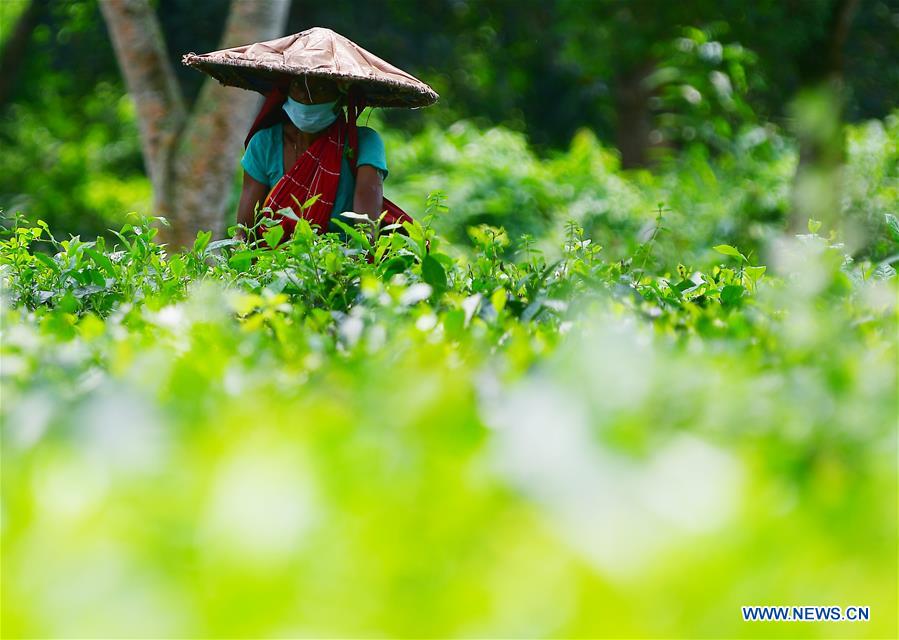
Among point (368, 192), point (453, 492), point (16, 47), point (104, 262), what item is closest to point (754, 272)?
point (368, 192)

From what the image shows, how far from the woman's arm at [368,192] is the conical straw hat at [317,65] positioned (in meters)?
0.36

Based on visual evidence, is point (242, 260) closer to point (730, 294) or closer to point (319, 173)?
point (730, 294)

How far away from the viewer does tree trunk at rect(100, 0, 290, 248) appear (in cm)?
825

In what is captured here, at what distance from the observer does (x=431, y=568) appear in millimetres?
1280

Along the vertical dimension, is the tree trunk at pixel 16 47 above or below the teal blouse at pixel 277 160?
above

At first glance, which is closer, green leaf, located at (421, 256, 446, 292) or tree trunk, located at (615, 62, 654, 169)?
green leaf, located at (421, 256, 446, 292)

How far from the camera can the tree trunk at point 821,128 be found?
227cm

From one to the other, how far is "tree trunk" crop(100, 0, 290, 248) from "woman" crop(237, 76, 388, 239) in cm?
333

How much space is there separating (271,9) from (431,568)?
7466 mm

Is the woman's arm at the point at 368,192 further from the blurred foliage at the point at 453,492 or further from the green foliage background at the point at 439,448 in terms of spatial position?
the blurred foliage at the point at 453,492

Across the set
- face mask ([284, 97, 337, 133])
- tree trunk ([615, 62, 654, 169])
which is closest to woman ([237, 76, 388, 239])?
face mask ([284, 97, 337, 133])

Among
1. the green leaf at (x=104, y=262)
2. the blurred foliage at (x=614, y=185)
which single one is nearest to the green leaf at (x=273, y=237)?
the green leaf at (x=104, y=262)

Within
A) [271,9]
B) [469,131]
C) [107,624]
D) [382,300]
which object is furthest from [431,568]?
[469,131]

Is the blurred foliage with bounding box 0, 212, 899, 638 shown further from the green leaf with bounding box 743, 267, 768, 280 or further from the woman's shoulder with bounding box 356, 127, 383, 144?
the woman's shoulder with bounding box 356, 127, 383, 144
